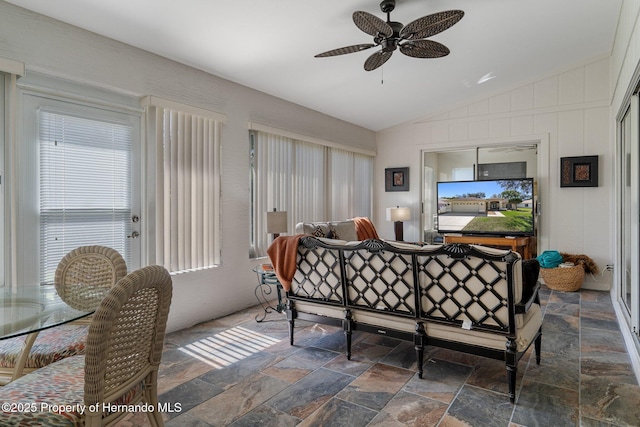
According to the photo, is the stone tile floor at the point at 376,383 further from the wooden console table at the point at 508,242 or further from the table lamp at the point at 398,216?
the table lamp at the point at 398,216

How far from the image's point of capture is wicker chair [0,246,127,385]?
177 centimetres

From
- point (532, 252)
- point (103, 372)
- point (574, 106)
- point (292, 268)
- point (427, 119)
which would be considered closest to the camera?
point (103, 372)

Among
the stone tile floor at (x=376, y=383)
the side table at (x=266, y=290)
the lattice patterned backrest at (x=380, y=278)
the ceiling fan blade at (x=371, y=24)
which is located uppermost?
the ceiling fan blade at (x=371, y=24)

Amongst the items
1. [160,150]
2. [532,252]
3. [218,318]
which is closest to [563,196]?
[532,252]

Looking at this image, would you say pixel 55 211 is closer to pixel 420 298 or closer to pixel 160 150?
pixel 160 150

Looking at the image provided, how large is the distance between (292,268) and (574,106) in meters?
4.75

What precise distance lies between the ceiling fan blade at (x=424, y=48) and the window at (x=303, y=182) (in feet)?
6.88

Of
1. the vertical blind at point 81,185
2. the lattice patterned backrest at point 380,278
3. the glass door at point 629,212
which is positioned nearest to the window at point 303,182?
the vertical blind at point 81,185

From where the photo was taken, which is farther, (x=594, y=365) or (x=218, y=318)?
(x=218, y=318)

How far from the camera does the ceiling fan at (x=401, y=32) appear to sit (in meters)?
2.47

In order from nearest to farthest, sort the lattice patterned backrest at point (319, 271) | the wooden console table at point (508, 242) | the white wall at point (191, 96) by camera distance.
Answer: the white wall at point (191, 96), the lattice patterned backrest at point (319, 271), the wooden console table at point (508, 242)

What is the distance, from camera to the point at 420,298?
2.49 m

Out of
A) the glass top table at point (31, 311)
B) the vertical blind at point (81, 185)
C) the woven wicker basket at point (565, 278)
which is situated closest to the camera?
the glass top table at point (31, 311)

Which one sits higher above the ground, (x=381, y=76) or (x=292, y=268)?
(x=381, y=76)
